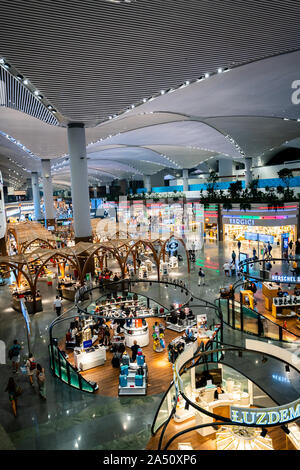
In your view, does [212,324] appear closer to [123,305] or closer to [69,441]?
[123,305]

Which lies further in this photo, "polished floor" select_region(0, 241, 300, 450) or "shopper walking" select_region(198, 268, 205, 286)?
"shopper walking" select_region(198, 268, 205, 286)

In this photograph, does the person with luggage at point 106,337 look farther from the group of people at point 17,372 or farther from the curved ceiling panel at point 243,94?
the curved ceiling panel at point 243,94

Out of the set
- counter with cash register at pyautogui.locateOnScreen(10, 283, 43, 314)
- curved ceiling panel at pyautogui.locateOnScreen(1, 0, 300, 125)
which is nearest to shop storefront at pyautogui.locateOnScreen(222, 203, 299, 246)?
curved ceiling panel at pyautogui.locateOnScreen(1, 0, 300, 125)

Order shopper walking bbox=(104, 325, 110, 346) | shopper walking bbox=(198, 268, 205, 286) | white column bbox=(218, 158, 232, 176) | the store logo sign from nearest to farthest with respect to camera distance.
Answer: shopper walking bbox=(104, 325, 110, 346), shopper walking bbox=(198, 268, 205, 286), the store logo sign, white column bbox=(218, 158, 232, 176)

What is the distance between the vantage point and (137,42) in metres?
8.81

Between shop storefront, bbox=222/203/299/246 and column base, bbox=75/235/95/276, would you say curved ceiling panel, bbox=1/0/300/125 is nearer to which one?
column base, bbox=75/235/95/276

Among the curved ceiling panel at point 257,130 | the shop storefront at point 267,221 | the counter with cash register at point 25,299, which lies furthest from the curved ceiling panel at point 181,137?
the counter with cash register at point 25,299

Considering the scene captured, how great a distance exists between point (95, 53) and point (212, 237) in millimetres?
23386

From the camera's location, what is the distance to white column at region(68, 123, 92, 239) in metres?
16.2

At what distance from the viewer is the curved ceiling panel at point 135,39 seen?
7.36 meters

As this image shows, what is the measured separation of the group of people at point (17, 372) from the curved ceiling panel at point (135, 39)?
8.40 metres

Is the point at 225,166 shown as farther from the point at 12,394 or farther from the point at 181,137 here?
the point at 12,394

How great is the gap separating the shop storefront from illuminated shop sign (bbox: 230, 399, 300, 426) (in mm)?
18095

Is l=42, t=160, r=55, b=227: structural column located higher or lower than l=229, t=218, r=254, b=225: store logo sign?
higher
